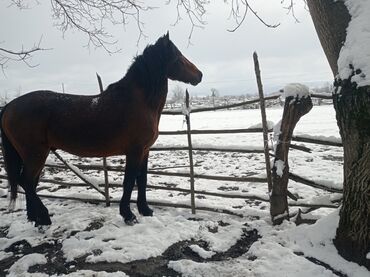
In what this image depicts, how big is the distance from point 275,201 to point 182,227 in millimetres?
1165

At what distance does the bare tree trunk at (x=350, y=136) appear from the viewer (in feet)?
8.71

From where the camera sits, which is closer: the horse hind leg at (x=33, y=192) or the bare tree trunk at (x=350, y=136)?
the bare tree trunk at (x=350, y=136)

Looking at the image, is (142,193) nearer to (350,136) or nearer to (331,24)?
(350,136)

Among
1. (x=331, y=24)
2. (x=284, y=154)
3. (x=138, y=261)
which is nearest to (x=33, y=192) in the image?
(x=138, y=261)

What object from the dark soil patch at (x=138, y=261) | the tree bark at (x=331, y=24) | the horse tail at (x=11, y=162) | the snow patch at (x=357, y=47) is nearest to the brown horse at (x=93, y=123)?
the horse tail at (x=11, y=162)

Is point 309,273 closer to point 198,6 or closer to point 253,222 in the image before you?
point 253,222

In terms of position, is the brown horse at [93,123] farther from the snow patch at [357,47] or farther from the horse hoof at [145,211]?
the snow patch at [357,47]

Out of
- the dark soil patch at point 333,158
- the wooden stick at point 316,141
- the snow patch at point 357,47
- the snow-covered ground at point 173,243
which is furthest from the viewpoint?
the dark soil patch at point 333,158

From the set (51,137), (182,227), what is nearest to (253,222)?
(182,227)

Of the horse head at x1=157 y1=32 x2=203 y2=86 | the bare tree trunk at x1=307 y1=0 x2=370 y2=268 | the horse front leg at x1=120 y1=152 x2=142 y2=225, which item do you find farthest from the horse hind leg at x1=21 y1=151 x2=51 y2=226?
the bare tree trunk at x1=307 y1=0 x2=370 y2=268

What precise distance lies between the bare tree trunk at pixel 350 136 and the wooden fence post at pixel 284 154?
2.37 feet

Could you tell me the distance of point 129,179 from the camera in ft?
13.0

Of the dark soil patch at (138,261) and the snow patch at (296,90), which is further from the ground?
the snow patch at (296,90)

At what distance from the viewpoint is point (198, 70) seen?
4.34 m
